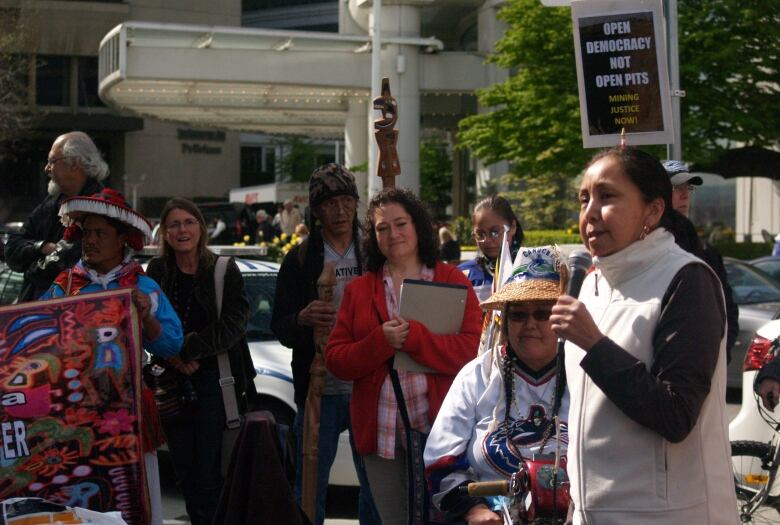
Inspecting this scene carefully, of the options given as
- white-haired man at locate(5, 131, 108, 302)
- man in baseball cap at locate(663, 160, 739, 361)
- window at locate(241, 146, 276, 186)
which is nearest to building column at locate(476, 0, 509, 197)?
man in baseball cap at locate(663, 160, 739, 361)

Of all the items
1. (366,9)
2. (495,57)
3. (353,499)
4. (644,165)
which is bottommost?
(353,499)

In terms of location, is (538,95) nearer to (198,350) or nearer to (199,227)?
(199,227)

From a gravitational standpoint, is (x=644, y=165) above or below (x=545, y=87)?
below

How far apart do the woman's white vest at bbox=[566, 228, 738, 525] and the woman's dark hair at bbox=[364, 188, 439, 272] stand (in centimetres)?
218

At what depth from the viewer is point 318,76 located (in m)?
35.3

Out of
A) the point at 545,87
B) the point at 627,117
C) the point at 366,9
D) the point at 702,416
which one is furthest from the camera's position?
the point at 366,9

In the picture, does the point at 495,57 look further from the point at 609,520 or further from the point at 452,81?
the point at 609,520

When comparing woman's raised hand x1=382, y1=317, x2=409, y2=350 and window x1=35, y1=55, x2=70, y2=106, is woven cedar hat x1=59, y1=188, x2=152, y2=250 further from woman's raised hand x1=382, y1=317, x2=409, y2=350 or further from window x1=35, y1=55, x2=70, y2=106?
window x1=35, y1=55, x2=70, y2=106

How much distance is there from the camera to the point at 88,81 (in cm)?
7406

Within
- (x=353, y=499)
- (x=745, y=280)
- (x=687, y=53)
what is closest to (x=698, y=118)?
(x=687, y=53)

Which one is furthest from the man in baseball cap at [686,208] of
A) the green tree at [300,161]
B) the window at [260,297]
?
the green tree at [300,161]

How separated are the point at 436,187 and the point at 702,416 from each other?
4996 centimetres

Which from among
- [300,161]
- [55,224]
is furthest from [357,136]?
[300,161]

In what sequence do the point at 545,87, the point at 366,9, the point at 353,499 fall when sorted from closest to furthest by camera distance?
the point at 353,499 → the point at 545,87 → the point at 366,9
